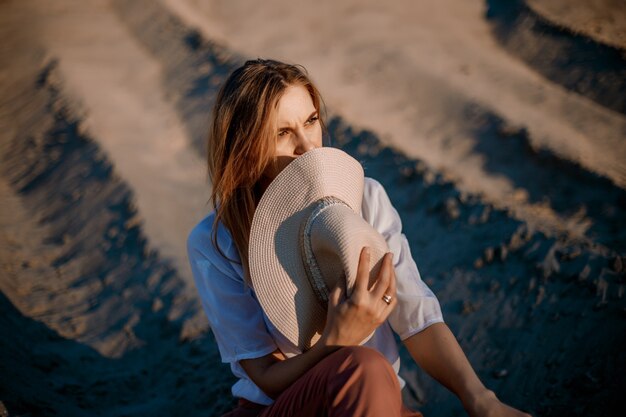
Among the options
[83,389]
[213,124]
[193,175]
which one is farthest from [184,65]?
[213,124]

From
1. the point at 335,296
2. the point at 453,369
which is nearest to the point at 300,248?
the point at 335,296

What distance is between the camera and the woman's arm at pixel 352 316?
4.87 ft

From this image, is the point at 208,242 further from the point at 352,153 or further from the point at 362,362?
the point at 352,153

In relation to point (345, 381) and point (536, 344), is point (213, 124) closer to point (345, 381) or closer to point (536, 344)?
point (345, 381)

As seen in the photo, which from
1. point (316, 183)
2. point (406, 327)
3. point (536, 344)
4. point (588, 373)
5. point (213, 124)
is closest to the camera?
point (316, 183)

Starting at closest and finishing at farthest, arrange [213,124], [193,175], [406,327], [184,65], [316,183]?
[316,183] < [406,327] < [213,124] < [193,175] < [184,65]

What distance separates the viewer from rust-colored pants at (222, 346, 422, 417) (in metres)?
1.41

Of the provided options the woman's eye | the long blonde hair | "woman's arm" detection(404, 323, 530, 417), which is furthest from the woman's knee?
the woman's eye

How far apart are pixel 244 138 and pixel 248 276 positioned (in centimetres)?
51

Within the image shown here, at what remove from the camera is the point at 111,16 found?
31.4 ft

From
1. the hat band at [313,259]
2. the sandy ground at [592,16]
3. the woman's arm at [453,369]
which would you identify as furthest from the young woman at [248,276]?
the sandy ground at [592,16]

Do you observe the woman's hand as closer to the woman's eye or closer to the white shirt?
the white shirt

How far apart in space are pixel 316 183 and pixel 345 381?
62 centimetres

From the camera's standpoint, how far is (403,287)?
5.98 ft
